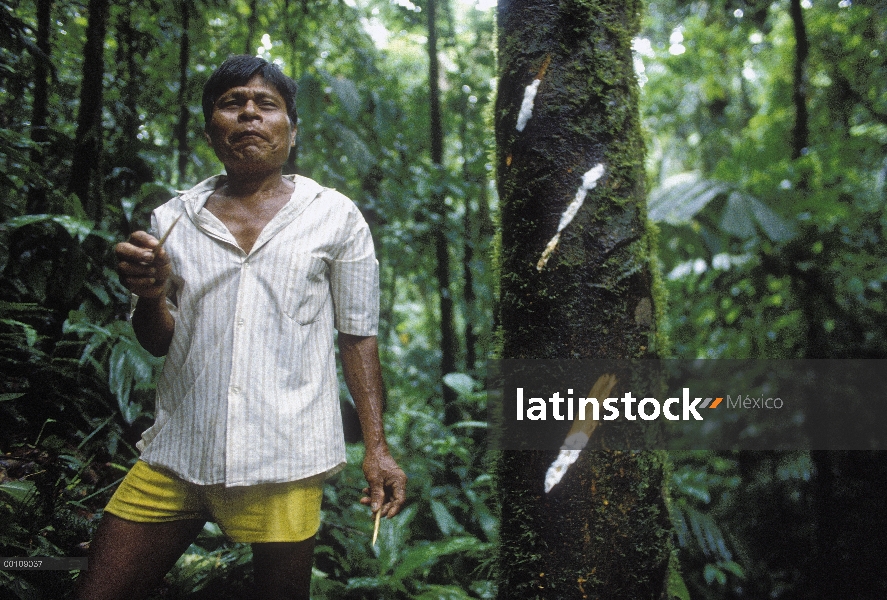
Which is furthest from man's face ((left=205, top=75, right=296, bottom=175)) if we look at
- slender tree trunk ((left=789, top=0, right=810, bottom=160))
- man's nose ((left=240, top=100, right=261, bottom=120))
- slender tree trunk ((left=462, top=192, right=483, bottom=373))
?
slender tree trunk ((left=789, top=0, right=810, bottom=160))

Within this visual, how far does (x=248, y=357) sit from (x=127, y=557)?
557 mm

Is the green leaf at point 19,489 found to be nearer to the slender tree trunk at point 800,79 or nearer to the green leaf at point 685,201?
the green leaf at point 685,201

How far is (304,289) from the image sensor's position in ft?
4.53

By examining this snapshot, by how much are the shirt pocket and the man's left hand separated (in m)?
0.41

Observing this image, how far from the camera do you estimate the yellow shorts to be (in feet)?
4.34

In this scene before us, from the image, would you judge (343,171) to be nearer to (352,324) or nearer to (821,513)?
(352,324)

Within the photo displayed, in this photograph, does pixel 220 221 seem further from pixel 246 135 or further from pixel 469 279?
pixel 469 279

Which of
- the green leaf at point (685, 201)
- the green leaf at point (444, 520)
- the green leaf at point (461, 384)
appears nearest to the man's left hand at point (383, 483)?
the green leaf at point (444, 520)

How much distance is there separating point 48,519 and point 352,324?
4.47 feet

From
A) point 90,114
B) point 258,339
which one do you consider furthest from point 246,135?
point 90,114

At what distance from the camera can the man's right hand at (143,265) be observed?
1227mm

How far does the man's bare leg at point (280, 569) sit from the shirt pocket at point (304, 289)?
57 centimetres

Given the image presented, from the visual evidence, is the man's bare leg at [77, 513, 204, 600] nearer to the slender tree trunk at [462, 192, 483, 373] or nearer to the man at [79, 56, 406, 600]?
the man at [79, 56, 406, 600]

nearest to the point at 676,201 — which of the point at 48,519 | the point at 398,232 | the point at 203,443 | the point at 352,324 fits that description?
the point at 398,232
